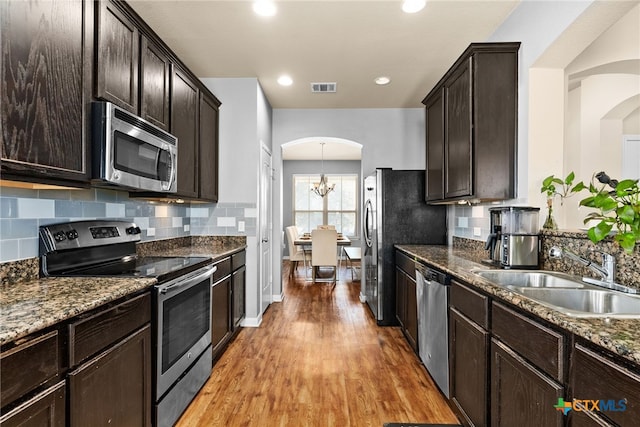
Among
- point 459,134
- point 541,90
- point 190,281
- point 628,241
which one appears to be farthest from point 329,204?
point 628,241

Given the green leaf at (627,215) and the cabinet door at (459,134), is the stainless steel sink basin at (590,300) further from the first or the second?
the cabinet door at (459,134)

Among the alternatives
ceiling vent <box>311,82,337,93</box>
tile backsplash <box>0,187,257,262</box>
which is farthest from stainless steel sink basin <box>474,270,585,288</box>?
ceiling vent <box>311,82,337,93</box>

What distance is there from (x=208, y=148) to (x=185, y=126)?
0.59 metres

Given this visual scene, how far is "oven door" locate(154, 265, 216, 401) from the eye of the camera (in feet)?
5.86

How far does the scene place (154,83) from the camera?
90.7 inches

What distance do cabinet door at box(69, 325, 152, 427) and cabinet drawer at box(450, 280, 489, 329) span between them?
5.54ft

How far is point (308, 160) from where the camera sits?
356 inches

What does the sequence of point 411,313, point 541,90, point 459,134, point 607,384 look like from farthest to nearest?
point 411,313
point 459,134
point 541,90
point 607,384

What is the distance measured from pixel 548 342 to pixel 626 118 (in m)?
4.03

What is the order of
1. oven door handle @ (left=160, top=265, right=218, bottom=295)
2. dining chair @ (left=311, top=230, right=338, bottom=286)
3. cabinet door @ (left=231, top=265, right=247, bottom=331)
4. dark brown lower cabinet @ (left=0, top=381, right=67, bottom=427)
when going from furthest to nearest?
dining chair @ (left=311, top=230, right=338, bottom=286) < cabinet door @ (left=231, top=265, right=247, bottom=331) < oven door handle @ (left=160, top=265, right=218, bottom=295) < dark brown lower cabinet @ (left=0, top=381, right=67, bottom=427)

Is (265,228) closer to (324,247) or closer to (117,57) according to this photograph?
(324,247)

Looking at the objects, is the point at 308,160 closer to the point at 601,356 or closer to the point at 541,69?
the point at 541,69

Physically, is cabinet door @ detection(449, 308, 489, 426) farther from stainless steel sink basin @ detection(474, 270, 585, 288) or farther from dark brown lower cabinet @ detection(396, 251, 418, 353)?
dark brown lower cabinet @ detection(396, 251, 418, 353)

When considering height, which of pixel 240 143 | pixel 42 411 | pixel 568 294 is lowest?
pixel 42 411
